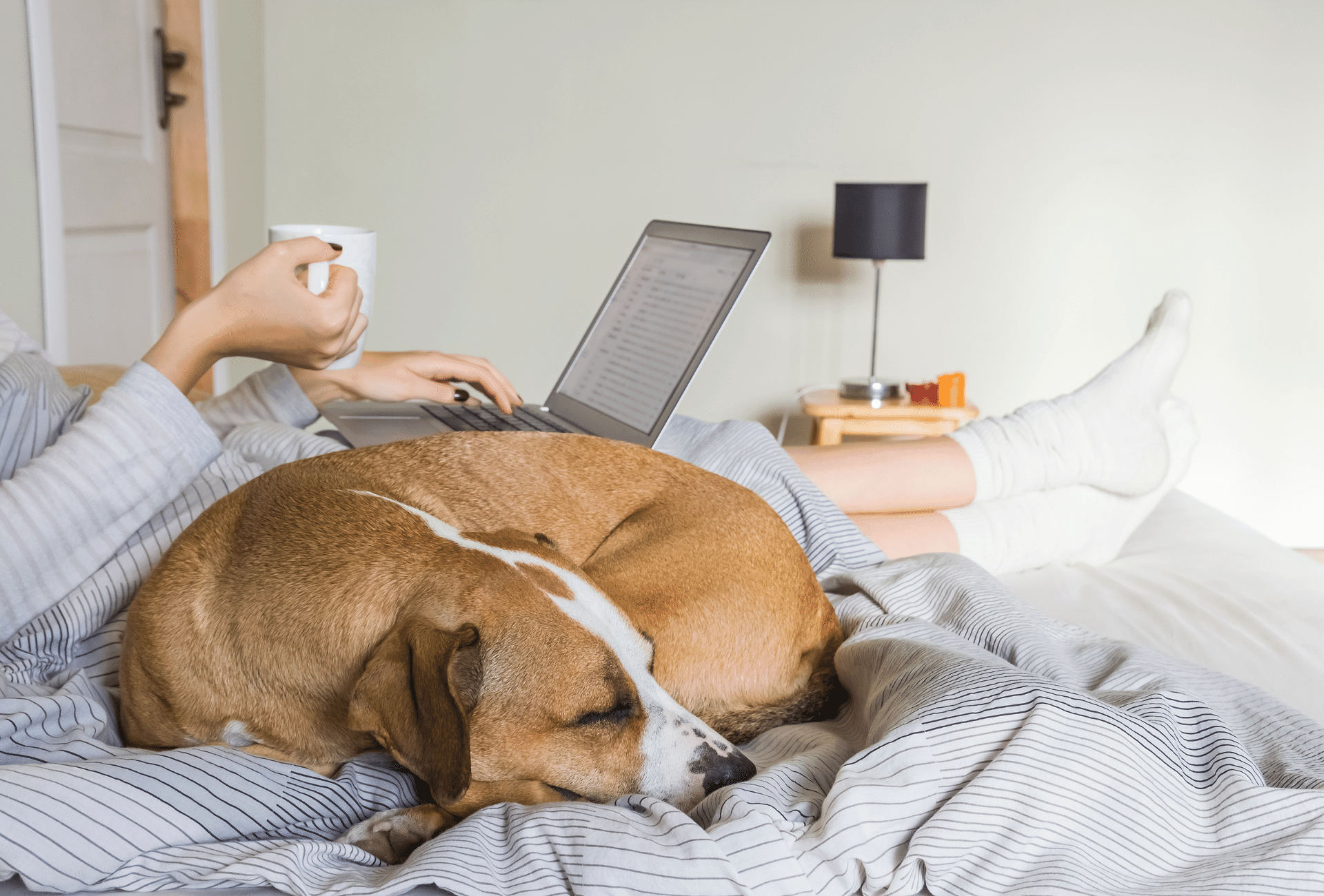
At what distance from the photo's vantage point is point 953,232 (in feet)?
13.2

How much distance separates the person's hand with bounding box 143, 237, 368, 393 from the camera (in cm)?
119

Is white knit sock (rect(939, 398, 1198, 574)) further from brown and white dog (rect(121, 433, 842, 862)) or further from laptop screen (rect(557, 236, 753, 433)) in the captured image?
brown and white dog (rect(121, 433, 842, 862))

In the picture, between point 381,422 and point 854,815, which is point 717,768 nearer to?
point 854,815

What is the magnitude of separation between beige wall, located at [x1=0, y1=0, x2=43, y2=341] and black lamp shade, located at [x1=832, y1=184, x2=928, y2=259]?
2.45 meters

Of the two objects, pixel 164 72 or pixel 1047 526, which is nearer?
pixel 1047 526

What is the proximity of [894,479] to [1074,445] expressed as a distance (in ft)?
1.16

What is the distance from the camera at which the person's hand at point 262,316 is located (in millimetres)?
1188

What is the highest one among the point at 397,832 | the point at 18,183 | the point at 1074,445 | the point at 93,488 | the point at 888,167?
the point at 888,167

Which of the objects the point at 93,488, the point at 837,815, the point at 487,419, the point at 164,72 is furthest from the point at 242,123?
the point at 837,815

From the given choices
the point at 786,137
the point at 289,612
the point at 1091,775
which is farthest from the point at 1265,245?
the point at 289,612

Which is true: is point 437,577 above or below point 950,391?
above

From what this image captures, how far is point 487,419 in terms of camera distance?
74.0 inches

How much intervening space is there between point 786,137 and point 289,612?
11.3 feet

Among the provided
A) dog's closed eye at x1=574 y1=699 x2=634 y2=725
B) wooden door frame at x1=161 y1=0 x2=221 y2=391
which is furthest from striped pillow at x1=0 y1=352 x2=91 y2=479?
wooden door frame at x1=161 y1=0 x2=221 y2=391
